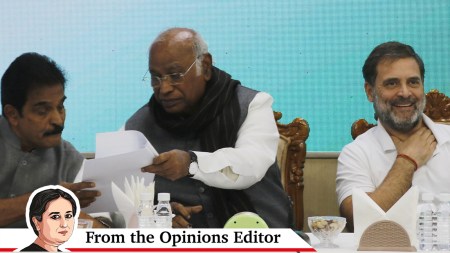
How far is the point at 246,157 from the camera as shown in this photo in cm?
254

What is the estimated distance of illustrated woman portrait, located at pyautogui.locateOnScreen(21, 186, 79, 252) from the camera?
4.54ft

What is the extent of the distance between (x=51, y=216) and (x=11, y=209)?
109 cm

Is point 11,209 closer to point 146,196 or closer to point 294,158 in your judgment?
point 146,196

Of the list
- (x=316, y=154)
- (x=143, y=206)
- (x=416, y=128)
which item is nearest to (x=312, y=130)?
(x=316, y=154)

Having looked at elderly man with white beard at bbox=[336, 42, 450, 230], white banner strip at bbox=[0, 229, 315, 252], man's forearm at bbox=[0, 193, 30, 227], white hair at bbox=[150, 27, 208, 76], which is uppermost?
white hair at bbox=[150, 27, 208, 76]

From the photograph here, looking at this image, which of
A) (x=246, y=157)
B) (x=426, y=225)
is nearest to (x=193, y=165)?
(x=246, y=157)

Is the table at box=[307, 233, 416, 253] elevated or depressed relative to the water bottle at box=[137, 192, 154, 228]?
depressed

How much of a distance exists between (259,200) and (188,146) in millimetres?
329

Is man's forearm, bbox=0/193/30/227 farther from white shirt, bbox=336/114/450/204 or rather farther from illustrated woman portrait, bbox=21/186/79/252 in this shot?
white shirt, bbox=336/114/450/204

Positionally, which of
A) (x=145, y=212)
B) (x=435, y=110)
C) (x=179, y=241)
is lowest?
(x=179, y=241)

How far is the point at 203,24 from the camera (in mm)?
3277

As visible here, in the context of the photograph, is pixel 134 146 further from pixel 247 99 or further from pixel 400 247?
pixel 400 247

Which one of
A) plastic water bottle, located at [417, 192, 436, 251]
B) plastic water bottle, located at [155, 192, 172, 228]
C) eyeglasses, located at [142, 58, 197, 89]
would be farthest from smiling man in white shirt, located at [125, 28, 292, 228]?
plastic water bottle, located at [417, 192, 436, 251]

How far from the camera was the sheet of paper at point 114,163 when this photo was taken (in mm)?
2018
